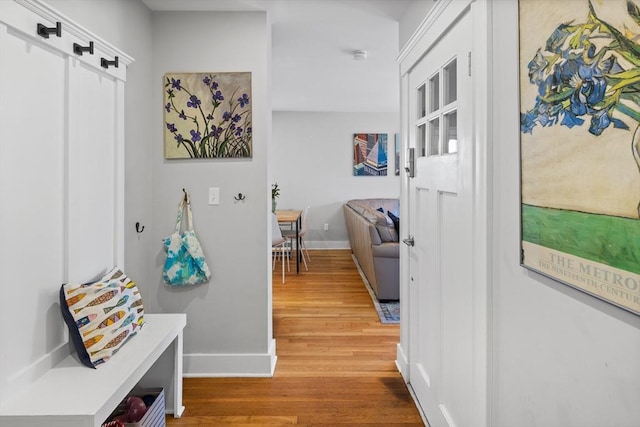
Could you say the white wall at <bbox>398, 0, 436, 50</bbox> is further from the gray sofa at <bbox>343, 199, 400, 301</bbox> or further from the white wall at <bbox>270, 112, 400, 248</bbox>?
the white wall at <bbox>270, 112, 400, 248</bbox>

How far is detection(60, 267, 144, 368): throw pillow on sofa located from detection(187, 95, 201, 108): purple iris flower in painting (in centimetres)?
120

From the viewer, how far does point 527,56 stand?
3.31 ft

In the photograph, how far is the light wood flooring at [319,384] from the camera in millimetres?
2014

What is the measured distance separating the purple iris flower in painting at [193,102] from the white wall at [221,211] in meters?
0.18

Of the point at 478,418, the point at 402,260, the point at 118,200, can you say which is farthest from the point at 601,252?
the point at 118,200

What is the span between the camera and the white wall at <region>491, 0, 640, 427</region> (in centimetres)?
74

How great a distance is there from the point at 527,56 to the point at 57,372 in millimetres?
1919

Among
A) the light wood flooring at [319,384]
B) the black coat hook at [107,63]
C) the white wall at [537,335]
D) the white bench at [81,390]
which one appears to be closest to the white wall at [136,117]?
the black coat hook at [107,63]

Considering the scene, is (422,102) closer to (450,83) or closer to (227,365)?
(450,83)

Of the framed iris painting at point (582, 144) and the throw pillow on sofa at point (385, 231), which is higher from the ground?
the framed iris painting at point (582, 144)

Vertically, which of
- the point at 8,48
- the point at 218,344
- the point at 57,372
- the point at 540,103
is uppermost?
the point at 8,48

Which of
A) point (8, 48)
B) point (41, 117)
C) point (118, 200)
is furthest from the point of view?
point (118, 200)

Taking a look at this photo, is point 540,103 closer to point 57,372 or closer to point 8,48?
point 8,48

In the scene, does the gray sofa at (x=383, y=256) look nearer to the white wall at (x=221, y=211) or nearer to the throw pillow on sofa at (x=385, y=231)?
the throw pillow on sofa at (x=385, y=231)
